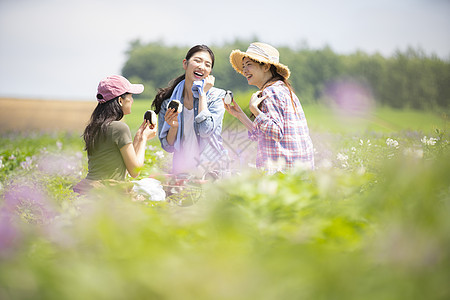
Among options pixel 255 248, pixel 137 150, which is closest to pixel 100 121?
pixel 137 150

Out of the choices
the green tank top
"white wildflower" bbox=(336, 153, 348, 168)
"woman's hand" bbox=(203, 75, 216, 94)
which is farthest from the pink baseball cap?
"white wildflower" bbox=(336, 153, 348, 168)

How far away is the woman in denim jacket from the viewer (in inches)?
171

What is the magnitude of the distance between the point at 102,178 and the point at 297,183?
212 cm

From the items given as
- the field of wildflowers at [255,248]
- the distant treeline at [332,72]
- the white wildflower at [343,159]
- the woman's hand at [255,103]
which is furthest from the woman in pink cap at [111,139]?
the distant treeline at [332,72]

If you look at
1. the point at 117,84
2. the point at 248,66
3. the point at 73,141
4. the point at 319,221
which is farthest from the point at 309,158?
the point at 73,141

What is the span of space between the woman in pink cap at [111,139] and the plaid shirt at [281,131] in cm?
98

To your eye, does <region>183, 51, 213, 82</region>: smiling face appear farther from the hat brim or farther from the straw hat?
the straw hat

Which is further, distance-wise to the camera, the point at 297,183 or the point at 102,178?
the point at 102,178

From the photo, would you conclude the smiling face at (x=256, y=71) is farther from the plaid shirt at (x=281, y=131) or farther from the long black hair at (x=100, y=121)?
the long black hair at (x=100, y=121)

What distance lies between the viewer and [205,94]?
14.6 ft

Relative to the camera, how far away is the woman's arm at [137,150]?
11.1ft

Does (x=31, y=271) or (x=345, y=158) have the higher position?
(x=31, y=271)

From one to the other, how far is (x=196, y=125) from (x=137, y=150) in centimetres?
104

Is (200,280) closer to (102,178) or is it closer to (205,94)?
(102,178)
